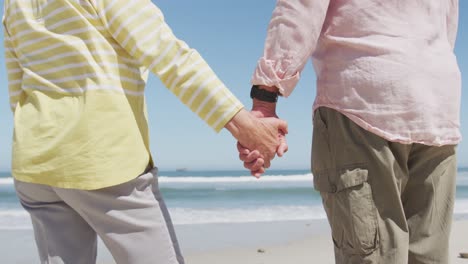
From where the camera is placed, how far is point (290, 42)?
66.7 inches

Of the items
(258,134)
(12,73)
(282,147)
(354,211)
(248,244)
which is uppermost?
(12,73)

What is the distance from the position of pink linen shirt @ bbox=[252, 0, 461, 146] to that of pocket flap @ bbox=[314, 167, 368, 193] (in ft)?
0.48

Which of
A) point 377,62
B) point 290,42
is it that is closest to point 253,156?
point 290,42

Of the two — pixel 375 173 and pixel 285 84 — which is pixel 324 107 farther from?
pixel 375 173

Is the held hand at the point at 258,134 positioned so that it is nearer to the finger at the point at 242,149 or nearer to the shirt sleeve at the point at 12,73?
the finger at the point at 242,149

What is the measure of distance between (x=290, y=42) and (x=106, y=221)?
0.83 metres

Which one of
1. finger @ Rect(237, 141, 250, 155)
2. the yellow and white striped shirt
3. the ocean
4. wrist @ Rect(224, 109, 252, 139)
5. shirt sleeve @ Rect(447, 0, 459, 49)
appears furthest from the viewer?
the ocean

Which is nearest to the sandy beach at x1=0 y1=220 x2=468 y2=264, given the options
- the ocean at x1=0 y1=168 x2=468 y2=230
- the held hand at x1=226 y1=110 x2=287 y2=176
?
the ocean at x1=0 y1=168 x2=468 y2=230

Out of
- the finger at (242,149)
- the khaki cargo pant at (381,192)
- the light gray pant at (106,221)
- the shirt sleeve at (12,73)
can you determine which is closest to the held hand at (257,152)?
the finger at (242,149)

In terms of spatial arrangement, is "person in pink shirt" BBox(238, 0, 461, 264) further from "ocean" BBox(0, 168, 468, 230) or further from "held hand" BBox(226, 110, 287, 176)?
"ocean" BBox(0, 168, 468, 230)

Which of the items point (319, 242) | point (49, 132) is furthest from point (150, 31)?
point (319, 242)

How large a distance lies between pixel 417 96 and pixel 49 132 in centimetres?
115

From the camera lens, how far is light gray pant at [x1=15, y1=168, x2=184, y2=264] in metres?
1.42

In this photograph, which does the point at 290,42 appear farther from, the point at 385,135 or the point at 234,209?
the point at 234,209
